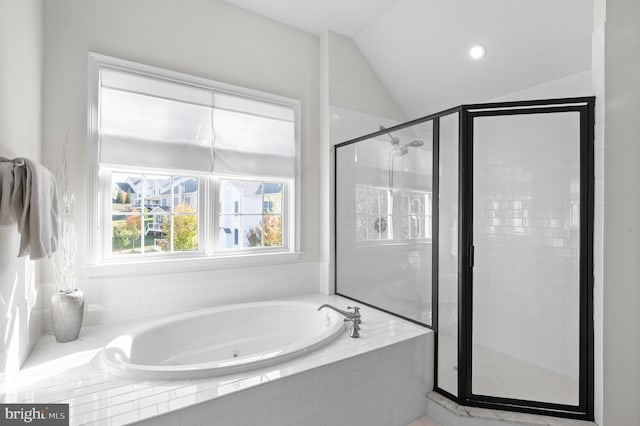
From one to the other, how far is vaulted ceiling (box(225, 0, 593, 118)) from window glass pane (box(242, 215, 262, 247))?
5.91 feet

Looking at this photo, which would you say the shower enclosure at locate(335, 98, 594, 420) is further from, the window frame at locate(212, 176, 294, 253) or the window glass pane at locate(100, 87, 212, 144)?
the window glass pane at locate(100, 87, 212, 144)

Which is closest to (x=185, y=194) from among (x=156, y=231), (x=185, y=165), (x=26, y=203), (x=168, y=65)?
(x=185, y=165)

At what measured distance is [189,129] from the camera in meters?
2.66

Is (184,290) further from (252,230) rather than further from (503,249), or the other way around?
(503,249)

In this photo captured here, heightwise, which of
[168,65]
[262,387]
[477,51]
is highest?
[477,51]

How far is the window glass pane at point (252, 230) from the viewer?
302 cm

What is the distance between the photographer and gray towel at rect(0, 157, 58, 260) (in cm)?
137

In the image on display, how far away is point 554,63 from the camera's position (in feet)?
8.54

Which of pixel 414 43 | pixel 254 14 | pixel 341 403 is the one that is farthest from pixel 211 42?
pixel 341 403

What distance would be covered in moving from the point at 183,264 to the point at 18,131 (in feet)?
4.25

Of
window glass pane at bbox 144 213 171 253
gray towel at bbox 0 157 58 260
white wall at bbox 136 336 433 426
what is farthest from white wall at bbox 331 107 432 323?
gray towel at bbox 0 157 58 260

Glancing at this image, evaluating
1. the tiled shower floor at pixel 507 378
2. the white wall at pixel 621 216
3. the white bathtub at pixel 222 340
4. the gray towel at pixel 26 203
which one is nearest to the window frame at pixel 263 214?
the white bathtub at pixel 222 340

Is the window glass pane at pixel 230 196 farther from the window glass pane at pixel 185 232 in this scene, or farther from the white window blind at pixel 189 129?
the window glass pane at pixel 185 232

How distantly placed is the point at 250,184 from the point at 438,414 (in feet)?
7.27
